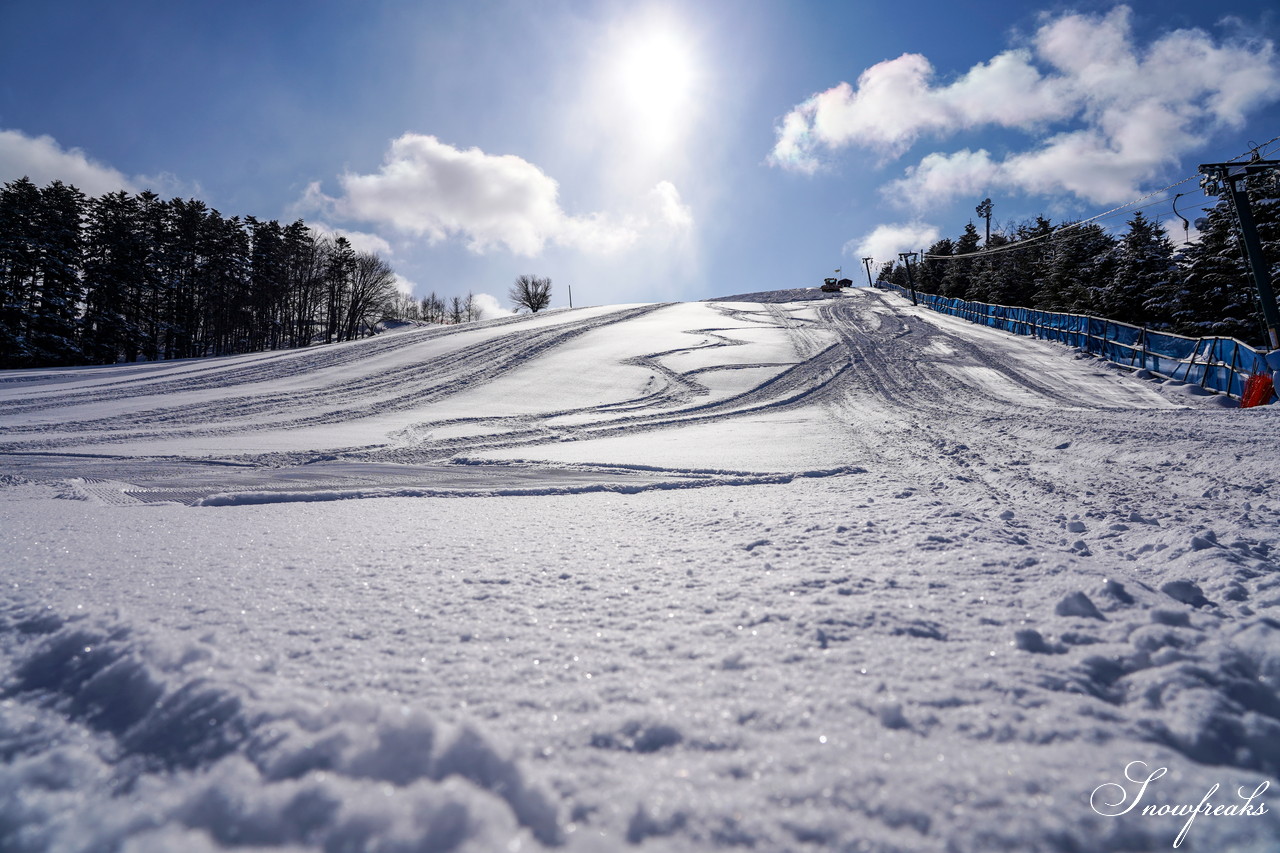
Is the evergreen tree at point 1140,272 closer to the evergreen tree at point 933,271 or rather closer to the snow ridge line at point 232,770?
the evergreen tree at point 933,271

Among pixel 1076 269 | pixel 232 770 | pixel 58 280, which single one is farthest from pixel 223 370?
pixel 1076 269

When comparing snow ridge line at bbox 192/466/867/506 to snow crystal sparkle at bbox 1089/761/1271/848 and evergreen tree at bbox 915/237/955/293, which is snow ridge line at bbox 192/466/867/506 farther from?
evergreen tree at bbox 915/237/955/293

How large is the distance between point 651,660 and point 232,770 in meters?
1.30

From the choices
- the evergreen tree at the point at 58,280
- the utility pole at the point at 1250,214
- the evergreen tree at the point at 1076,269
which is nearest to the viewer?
the utility pole at the point at 1250,214

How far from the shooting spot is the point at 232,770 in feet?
4.57

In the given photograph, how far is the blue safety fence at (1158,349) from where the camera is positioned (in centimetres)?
1091

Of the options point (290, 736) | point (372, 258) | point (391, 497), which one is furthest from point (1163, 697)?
point (372, 258)

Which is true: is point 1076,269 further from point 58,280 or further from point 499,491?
point 58,280

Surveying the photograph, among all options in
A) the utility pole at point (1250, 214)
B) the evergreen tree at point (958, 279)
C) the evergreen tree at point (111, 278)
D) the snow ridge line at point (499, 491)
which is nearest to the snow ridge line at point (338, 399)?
the snow ridge line at point (499, 491)

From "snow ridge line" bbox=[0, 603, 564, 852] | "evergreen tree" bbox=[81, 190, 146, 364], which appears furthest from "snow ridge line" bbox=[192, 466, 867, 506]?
"evergreen tree" bbox=[81, 190, 146, 364]

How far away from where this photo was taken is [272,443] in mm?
8188

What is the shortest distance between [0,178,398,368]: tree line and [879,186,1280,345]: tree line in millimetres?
52663

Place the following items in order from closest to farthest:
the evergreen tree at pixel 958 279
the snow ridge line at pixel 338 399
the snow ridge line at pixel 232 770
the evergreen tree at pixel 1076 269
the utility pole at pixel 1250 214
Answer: the snow ridge line at pixel 232 770 < the snow ridge line at pixel 338 399 < the utility pole at pixel 1250 214 < the evergreen tree at pixel 1076 269 < the evergreen tree at pixel 958 279

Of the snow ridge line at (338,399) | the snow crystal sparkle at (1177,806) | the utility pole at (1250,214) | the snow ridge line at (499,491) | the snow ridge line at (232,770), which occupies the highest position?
the utility pole at (1250,214)
